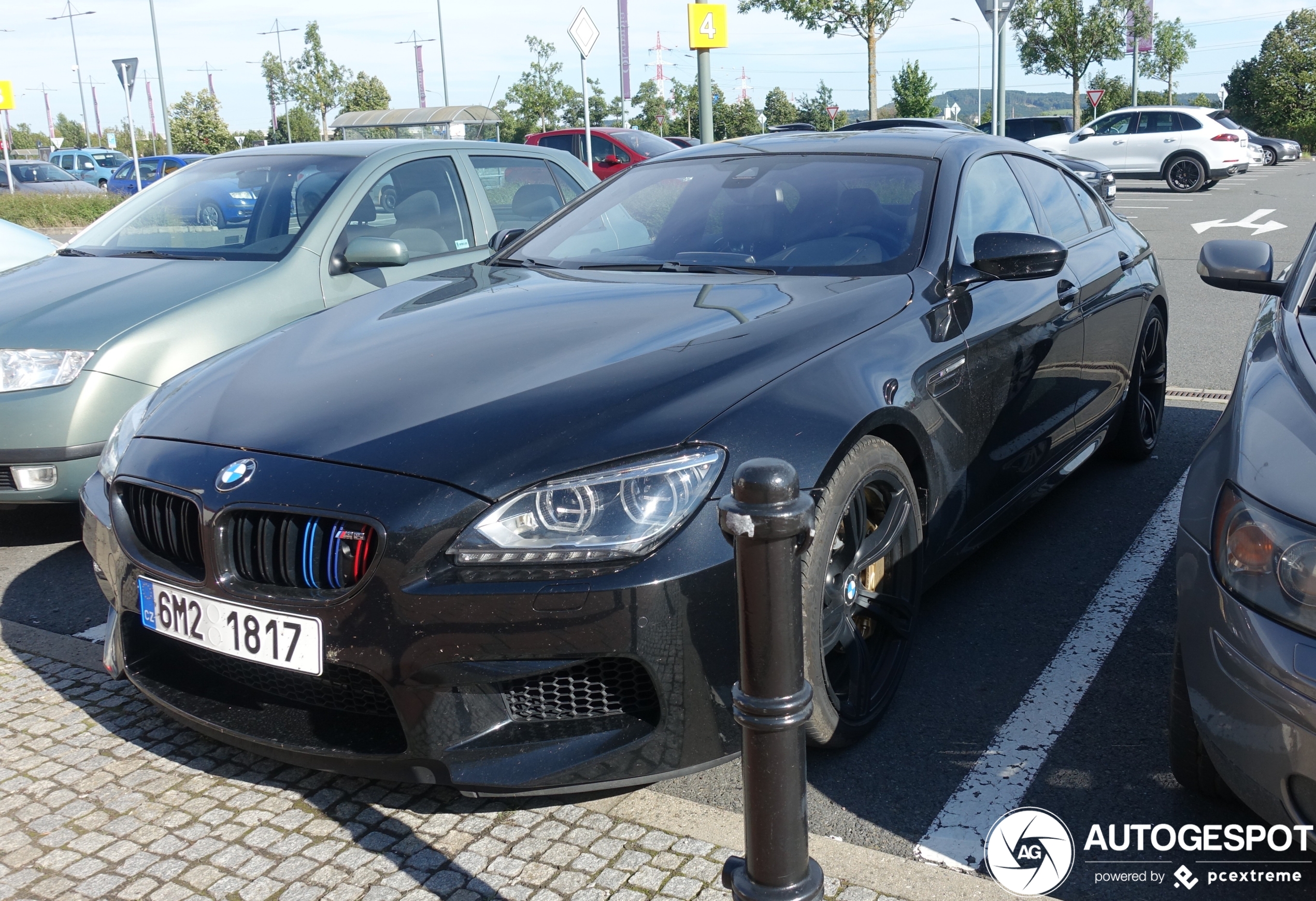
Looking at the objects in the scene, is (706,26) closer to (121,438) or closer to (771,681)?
(121,438)

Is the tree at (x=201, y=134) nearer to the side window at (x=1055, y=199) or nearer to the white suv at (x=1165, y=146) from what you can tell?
the white suv at (x=1165, y=146)

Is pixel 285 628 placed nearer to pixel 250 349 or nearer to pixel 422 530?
pixel 422 530

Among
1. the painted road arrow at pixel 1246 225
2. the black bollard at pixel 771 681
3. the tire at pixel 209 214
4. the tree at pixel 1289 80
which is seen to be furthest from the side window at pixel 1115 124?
the tree at pixel 1289 80

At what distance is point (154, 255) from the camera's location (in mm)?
5148

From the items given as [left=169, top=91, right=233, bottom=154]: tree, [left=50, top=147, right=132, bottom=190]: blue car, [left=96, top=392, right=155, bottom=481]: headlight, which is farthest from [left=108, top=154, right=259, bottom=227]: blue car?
[left=169, top=91, right=233, bottom=154]: tree

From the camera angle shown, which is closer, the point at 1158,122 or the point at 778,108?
the point at 1158,122

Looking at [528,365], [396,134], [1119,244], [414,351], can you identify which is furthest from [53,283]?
[396,134]

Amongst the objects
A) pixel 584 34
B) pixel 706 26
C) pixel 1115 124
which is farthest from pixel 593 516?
pixel 1115 124

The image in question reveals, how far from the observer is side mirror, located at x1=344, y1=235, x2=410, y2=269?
15.8 feet

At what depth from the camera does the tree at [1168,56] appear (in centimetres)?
6925

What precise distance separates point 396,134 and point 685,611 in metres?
40.3

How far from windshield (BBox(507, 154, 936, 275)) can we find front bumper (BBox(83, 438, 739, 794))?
1384mm

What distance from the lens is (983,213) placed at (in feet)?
12.1

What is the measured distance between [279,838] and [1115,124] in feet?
86.1
